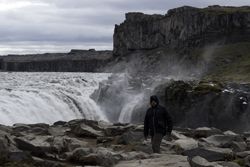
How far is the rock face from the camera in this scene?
124125 millimetres

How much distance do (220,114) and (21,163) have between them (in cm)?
3413

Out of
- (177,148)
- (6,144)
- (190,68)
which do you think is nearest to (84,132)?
(177,148)

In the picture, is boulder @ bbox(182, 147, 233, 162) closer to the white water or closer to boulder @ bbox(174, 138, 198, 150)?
boulder @ bbox(174, 138, 198, 150)

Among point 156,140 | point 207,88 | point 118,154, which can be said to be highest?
point 156,140

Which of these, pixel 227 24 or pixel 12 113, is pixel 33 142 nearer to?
pixel 12 113

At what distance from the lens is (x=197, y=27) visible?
137m

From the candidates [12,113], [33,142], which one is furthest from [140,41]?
[33,142]

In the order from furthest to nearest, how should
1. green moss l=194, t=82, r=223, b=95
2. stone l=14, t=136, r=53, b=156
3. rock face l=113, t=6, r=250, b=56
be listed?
rock face l=113, t=6, r=250, b=56, green moss l=194, t=82, r=223, b=95, stone l=14, t=136, r=53, b=156

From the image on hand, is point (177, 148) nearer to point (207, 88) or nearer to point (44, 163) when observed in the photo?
point (44, 163)

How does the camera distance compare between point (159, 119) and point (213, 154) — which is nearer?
point (159, 119)

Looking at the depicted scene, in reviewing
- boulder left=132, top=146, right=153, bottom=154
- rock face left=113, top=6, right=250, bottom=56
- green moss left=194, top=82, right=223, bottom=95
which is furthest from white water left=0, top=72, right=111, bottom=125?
rock face left=113, top=6, right=250, bottom=56

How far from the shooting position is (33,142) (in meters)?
13.1

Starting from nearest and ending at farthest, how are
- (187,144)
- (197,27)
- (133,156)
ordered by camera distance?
(133,156) < (187,144) < (197,27)

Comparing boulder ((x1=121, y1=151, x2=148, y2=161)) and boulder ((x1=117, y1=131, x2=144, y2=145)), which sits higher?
boulder ((x1=121, y1=151, x2=148, y2=161))
